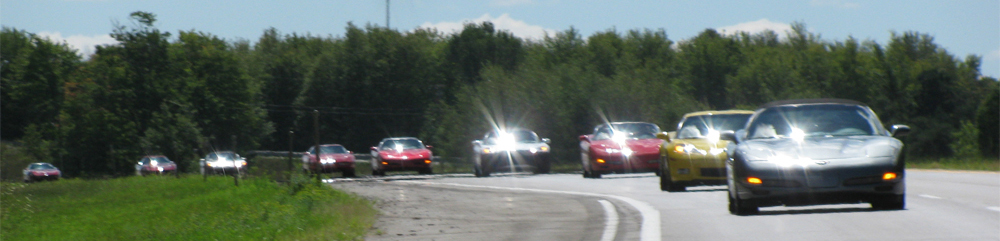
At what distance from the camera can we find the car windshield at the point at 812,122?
11.3 meters

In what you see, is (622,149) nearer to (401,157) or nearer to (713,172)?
(713,172)

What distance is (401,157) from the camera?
3300 centimetres

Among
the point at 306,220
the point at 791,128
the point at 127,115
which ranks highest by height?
the point at 127,115

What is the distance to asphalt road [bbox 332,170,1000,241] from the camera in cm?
952

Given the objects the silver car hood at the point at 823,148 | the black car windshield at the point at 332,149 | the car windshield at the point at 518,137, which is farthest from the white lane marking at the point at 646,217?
the black car windshield at the point at 332,149

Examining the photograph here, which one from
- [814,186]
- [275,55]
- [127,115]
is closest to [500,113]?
[127,115]

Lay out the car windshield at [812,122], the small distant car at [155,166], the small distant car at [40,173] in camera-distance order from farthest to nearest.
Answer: the small distant car at [40,173], the small distant car at [155,166], the car windshield at [812,122]

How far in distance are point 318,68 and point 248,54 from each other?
9045 mm

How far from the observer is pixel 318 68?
8475 cm

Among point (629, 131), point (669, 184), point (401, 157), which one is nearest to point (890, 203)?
point (669, 184)

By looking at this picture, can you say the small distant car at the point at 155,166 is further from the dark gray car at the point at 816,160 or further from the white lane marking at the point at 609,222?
the dark gray car at the point at 816,160

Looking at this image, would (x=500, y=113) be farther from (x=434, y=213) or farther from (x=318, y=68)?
(x=434, y=213)

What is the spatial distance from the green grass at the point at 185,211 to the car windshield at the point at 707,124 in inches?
210

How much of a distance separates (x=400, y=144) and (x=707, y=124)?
1786 centimetres
